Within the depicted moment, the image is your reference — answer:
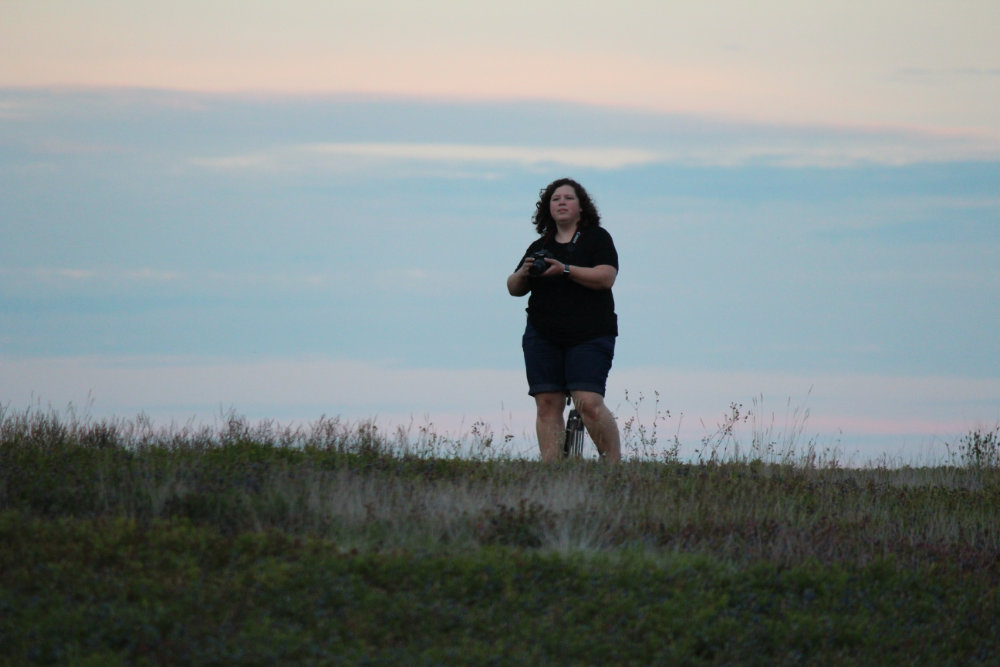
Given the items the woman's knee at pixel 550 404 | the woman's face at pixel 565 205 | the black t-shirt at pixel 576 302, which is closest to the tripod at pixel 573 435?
the woman's knee at pixel 550 404

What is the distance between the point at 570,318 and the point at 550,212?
123 centimetres

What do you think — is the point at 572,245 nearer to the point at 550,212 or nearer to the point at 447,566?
the point at 550,212

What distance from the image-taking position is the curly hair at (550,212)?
11336mm

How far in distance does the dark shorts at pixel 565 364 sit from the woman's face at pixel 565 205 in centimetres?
113

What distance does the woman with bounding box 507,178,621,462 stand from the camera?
35.3 feet

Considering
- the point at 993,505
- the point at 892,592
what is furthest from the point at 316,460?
the point at 993,505

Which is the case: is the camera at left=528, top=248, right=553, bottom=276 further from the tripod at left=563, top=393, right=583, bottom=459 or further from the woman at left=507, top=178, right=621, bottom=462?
the tripod at left=563, top=393, right=583, bottom=459

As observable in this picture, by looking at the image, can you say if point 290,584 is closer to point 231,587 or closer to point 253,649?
point 231,587

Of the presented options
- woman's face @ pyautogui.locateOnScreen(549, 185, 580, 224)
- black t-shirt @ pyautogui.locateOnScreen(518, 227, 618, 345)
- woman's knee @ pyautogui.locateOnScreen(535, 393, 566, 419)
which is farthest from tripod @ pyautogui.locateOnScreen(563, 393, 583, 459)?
woman's face @ pyautogui.locateOnScreen(549, 185, 580, 224)

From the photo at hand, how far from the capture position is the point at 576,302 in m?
10.9

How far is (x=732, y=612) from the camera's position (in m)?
6.75

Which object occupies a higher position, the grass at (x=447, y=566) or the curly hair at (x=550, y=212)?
the curly hair at (x=550, y=212)

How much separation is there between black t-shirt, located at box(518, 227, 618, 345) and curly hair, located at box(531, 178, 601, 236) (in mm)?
242

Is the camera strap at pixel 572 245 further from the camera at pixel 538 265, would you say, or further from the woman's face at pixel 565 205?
the camera at pixel 538 265
